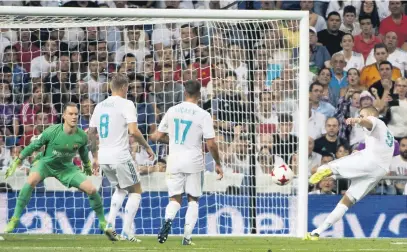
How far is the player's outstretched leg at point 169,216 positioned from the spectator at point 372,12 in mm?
6633

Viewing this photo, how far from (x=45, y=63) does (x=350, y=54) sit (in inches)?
192

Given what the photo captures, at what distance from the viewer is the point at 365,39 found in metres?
17.2

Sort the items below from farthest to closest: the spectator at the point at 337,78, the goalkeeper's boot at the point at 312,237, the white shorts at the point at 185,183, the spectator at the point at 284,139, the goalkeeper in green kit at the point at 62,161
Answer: the spectator at the point at 337,78 → the spectator at the point at 284,139 → the goalkeeper's boot at the point at 312,237 → the goalkeeper in green kit at the point at 62,161 → the white shorts at the point at 185,183

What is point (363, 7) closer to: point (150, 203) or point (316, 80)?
point (316, 80)

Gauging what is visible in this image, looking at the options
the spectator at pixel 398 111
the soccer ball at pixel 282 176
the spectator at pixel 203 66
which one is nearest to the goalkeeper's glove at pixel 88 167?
the soccer ball at pixel 282 176

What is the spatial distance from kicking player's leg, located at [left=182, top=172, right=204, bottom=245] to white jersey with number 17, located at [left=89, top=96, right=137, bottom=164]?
2.92 ft

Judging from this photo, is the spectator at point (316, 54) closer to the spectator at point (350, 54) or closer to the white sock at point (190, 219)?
the spectator at point (350, 54)

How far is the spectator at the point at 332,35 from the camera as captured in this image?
17.0 metres

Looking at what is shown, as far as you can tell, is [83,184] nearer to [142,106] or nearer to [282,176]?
[282,176]

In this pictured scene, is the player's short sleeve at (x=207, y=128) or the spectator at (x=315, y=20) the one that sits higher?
the spectator at (x=315, y=20)

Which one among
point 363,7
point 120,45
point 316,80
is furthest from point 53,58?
point 363,7

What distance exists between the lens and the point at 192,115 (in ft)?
38.3

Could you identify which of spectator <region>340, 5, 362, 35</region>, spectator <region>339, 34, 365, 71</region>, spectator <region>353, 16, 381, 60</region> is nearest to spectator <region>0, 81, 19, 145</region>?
spectator <region>339, 34, 365, 71</region>

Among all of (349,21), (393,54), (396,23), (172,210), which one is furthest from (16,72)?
(396,23)
